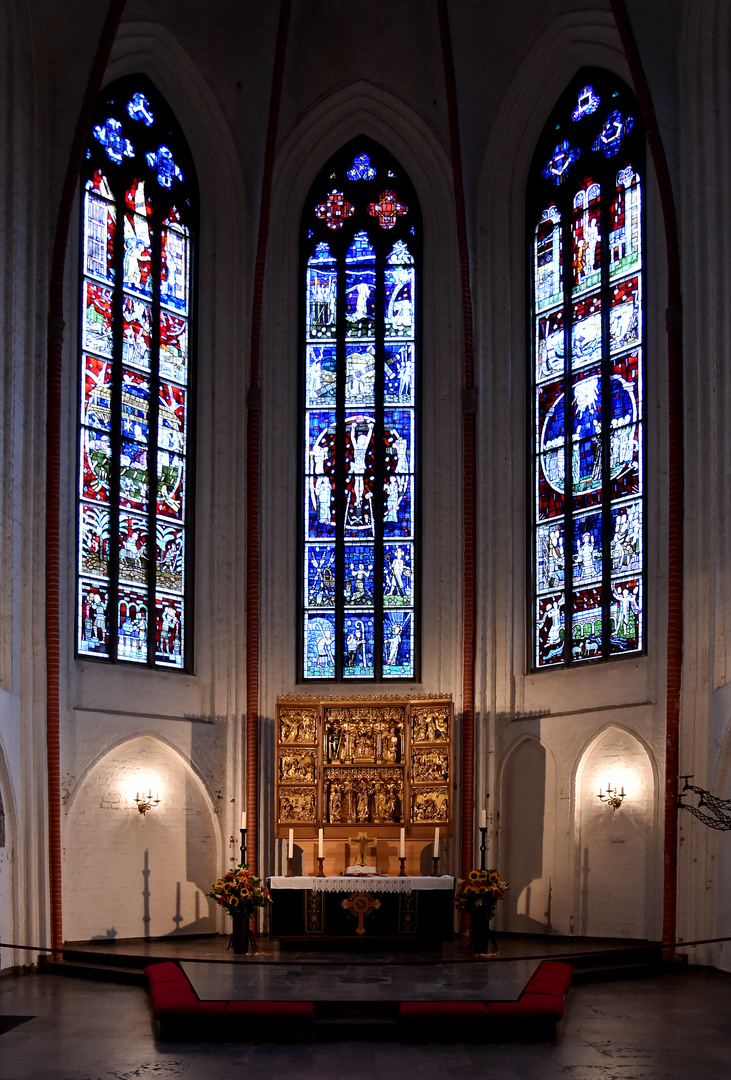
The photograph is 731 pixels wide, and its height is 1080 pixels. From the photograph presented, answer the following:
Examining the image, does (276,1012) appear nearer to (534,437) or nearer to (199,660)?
(199,660)

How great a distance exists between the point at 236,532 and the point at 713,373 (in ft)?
24.4

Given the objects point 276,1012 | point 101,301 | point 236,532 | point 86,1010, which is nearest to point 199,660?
point 236,532

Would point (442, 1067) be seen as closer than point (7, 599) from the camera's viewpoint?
Yes

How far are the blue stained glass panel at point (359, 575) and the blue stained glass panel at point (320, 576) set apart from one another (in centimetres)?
22

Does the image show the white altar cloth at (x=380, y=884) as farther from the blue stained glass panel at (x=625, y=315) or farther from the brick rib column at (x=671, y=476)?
the blue stained glass panel at (x=625, y=315)

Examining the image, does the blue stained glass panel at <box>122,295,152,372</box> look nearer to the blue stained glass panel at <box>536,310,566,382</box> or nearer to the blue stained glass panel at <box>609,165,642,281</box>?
the blue stained glass panel at <box>536,310,566,382</box>

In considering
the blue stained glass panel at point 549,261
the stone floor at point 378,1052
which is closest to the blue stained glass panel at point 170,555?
the blue stained glass panel at point 549,261

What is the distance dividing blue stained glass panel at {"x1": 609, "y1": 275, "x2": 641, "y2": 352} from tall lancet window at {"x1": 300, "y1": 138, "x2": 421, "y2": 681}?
3.29m

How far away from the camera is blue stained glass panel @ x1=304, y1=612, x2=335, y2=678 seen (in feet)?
65.4

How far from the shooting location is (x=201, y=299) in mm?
20594

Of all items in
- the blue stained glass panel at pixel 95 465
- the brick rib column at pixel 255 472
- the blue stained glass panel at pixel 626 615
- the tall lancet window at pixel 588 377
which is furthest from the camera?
the brick rib column at pixel 255 472

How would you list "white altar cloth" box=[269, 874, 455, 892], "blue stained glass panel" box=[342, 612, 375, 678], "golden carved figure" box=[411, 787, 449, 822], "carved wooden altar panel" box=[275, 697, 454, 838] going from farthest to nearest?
1. "blue stained glass panel" box=[342, 612, 375, 678]
2. "carved wooden altar panel" box=[275, 697, 454, 838]
3. "golden carved figure" box=[411, 787, 449, 822]
4. "white altar cloth" box=[269, 874, 455, 892]

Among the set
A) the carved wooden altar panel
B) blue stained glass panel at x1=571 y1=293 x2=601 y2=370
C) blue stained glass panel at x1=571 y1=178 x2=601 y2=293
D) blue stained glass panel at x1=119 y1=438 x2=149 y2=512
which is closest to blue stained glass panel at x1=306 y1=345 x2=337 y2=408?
blue stained glass panel at x1=119 y1=438 x2=149 y2=512

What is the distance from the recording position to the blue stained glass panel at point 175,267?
66.6 feet
